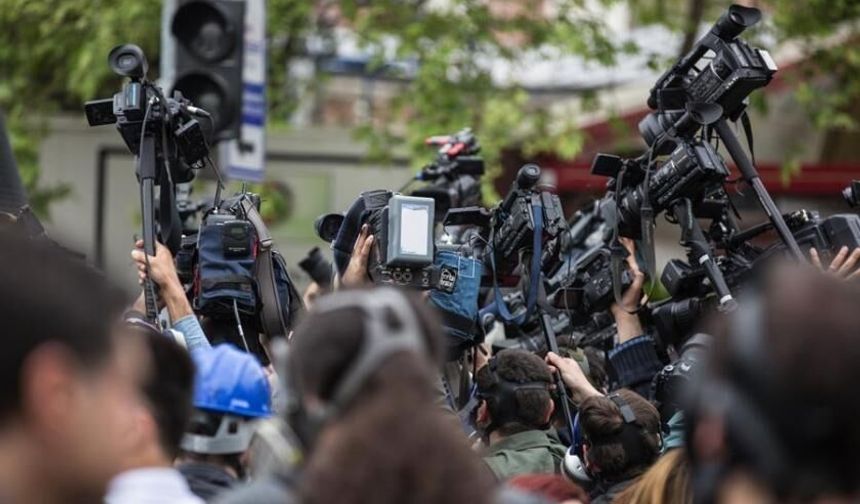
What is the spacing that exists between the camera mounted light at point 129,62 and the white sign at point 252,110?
15.6 ft

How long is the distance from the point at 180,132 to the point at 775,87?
11.4 m

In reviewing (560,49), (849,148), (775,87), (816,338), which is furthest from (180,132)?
(849,148)

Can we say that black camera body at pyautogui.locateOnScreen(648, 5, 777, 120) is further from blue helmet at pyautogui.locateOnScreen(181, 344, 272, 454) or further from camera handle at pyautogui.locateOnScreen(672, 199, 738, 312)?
blue helmet at pyautogui.locateOnScreen(181, 344, 272, 454)

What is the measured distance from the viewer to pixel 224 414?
3432mm

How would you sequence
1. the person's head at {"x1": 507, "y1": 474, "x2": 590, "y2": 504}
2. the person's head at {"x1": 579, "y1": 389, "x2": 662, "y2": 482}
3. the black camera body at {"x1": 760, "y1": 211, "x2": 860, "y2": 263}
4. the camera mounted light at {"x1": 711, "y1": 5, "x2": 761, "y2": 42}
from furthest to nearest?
the camera mounted light at {"x1": 711, "y1": 5, "x2": 761, "y2": 42}, the black camera body at {"x1": 760, "y1": 211, "x2": 860, "y2": 263}, the person's head at {"x1": 579, "y1": 389, "x2": 662, "y2": 482}, the person's head at {"x1": 507, "y1": 474, "x2": 590, "y2": 504}

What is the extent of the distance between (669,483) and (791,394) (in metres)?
1.49

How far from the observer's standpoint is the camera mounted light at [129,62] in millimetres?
6066

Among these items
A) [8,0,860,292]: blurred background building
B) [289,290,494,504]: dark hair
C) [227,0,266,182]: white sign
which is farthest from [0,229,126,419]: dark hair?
[8,0,860,292]: blurred background building

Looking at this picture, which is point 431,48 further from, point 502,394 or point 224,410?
point 224,410

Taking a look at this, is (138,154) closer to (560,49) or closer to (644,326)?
(644,326)

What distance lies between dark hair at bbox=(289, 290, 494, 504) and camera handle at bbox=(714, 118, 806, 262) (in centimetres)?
339

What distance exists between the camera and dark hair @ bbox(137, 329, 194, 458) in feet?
9.85

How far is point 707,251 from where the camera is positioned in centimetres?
602

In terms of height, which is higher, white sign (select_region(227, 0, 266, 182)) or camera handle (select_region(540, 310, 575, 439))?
white sign (select_region(227, 0, 266, 182))
